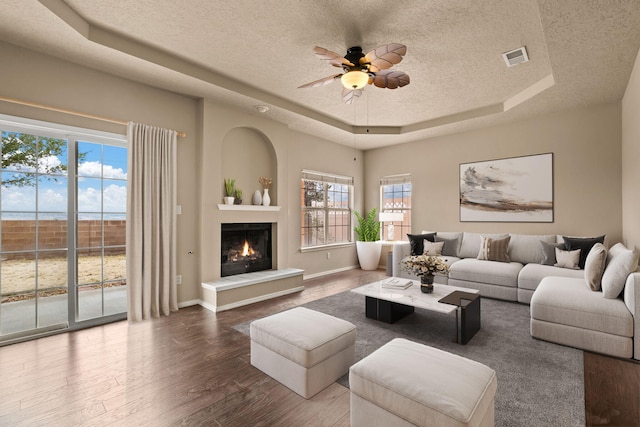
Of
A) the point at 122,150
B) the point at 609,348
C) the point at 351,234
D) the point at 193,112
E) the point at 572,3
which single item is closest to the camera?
the point at 572,3

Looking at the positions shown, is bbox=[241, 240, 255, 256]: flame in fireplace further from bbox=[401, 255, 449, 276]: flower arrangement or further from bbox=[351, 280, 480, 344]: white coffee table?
bbox=[401, 255, 449, 276]: flower arrangement

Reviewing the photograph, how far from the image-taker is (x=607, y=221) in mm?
4406

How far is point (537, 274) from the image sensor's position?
13.4 ft

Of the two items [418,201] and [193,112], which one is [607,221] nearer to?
[418,201]

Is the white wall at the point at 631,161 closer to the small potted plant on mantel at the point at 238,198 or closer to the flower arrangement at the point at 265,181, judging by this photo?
the flower arrangement at the point at 265,181

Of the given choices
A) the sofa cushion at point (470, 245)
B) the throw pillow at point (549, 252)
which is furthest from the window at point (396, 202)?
the throw pillow at point (549, 252)

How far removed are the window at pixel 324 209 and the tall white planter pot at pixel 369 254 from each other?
18.9 inches

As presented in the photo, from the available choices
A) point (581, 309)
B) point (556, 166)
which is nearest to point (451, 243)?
point (556, 166)

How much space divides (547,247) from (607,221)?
94 centimetres

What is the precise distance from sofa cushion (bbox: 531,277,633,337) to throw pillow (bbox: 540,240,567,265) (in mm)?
1197

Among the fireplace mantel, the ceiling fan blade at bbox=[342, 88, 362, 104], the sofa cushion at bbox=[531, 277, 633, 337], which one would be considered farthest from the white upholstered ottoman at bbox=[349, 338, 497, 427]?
the fireplace mantel

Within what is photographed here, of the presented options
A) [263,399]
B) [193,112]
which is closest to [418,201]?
[193,112]

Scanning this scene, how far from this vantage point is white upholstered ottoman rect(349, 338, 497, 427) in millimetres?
1435

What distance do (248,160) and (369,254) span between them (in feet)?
11.4
